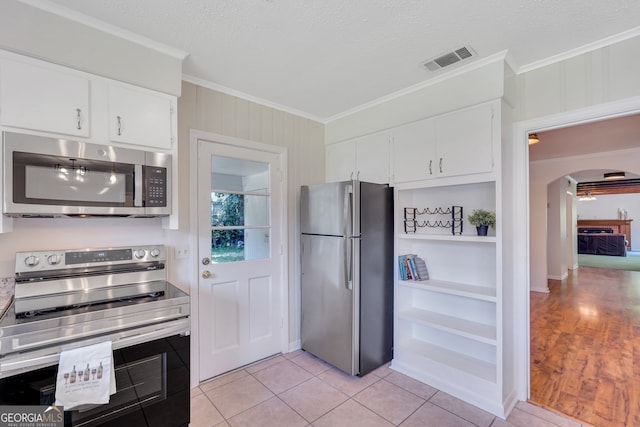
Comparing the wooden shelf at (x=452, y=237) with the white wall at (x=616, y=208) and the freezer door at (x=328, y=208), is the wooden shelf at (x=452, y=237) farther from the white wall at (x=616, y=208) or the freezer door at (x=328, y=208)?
the white wall at (x=616, y=208)

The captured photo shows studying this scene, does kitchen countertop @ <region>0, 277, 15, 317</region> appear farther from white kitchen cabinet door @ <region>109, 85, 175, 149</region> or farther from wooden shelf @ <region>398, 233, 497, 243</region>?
wooden shelf @ <region>398, 233, 497, 243</region>

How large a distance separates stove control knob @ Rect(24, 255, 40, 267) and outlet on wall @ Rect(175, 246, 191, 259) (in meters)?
0.83

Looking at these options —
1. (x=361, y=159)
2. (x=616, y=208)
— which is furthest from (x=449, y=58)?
(x=616, y=208)

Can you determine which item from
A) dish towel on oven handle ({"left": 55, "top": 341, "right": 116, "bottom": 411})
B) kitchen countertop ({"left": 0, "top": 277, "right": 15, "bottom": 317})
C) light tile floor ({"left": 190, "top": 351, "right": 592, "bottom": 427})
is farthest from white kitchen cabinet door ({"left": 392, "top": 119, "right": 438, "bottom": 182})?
kitchen countertop ({"left": 0, "top": 277, "right": 15, "bottom": 317})

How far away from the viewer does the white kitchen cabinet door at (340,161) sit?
3.19 metres

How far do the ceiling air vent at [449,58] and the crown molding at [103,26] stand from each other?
174cm

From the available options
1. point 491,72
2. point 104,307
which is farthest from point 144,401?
point 491,72

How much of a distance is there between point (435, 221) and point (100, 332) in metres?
2.61

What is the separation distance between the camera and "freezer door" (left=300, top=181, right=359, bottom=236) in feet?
8.38

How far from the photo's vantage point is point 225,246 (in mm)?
2703

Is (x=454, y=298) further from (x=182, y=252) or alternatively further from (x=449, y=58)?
(x=182, y=252)

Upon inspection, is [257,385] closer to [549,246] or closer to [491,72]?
[491,72]

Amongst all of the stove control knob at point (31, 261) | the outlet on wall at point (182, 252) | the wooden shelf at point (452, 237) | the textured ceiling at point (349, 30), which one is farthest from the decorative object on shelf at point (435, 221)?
the stove control knob at point (31, 261)

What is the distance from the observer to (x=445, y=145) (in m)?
2.43
